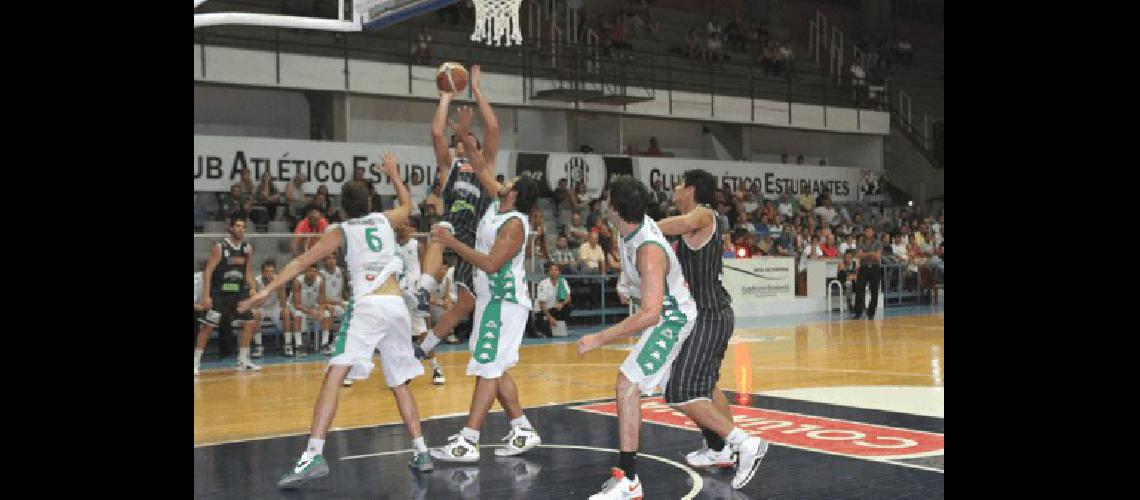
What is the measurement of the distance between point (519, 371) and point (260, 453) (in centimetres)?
492

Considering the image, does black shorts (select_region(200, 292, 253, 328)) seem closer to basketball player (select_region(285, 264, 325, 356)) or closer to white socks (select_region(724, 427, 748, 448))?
basketball player (select_region(285, 264, 325, 356))

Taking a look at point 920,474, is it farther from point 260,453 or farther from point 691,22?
point 691,22

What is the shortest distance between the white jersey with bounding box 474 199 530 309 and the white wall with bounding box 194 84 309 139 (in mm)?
14695

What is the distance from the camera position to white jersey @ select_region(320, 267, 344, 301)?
46.1ft

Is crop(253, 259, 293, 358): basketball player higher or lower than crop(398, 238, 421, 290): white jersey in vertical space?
lower

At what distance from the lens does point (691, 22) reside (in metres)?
28.8

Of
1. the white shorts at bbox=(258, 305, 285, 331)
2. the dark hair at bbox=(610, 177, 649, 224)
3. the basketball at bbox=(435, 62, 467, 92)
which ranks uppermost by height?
the basketball at bbox=(435, 62, 467, 92)

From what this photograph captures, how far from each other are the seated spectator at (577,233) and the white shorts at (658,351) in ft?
40.7

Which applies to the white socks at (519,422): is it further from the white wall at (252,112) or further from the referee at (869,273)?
the white wall at (252,112)

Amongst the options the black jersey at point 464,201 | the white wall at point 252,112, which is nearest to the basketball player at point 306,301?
the black jersey at point 464,201

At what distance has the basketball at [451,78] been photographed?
745cm

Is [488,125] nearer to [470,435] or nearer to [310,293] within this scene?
[470,435]

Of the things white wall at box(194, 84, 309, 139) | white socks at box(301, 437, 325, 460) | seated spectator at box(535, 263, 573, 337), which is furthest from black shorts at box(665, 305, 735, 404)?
white wall at box(194, 84, 309, 139)
